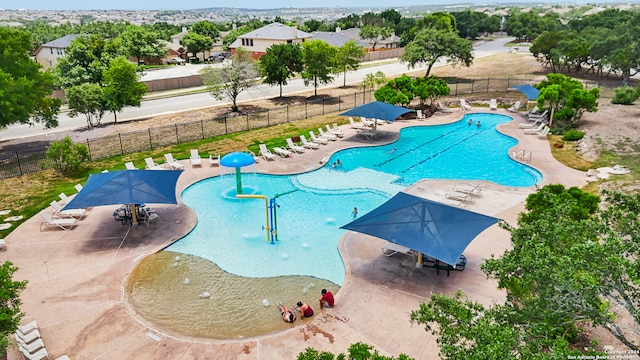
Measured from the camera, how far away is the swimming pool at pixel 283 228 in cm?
1559

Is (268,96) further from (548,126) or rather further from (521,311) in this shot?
(521,311)

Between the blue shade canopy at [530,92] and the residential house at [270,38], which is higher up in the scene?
the residential house at [270,38]

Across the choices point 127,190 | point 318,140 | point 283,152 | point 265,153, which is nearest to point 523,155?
point 318,140

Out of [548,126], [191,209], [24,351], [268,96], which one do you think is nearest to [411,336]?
[24,351]

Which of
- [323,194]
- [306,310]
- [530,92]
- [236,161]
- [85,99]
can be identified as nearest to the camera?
[306,310]

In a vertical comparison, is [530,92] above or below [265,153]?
above

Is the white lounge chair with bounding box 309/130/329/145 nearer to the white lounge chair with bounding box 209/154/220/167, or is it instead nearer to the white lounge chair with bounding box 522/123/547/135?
the white lounge chair with bounding box 209/154/220/167

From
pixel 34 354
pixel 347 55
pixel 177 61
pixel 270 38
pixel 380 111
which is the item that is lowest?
pixel 34 354

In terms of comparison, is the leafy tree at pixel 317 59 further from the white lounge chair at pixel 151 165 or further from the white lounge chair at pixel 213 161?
the white lounge chair at pixel 151 165

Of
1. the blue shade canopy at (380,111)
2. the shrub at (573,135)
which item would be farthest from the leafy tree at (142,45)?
the shrub at (573,135)

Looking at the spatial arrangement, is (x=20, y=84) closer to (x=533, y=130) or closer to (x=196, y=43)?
(x=533, y=130)

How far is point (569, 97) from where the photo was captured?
3453 centimetres

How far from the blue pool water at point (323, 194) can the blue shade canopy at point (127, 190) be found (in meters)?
2.28

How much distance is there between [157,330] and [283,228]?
327 inches
